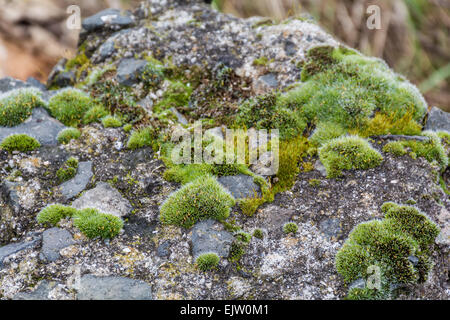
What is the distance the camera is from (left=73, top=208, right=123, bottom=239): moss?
23.5 ft

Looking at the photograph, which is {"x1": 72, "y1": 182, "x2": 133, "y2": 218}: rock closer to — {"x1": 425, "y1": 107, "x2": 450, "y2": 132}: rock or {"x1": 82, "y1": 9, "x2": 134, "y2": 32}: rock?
{"x1": 82, "y1": 9, "x2": 134, "y2": 32}: rock

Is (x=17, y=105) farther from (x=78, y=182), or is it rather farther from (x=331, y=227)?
(x=331, y=227)

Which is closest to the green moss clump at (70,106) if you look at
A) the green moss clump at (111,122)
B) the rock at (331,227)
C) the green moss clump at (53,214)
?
Answer: the green moss clump at (111,122)

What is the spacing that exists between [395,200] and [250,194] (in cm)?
291

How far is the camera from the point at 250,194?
7.95m

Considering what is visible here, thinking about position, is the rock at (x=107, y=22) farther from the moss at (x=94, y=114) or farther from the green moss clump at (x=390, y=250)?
the green moss clump at (x=390, y=250)

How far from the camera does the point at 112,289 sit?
632cm

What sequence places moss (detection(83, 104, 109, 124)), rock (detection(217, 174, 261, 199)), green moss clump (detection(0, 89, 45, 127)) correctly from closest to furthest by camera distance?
1. rock (detection(217, 174, 261, 199))
2. green moss clump (detection(0, 89, 45, 127))
3. moss (detection(83, 104, 109, 124))

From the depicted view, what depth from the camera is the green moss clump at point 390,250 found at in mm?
6215

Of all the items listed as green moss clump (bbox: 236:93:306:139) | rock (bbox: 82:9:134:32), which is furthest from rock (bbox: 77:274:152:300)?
rock (bbox: 82:9:134:32)

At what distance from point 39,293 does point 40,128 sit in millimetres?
4438

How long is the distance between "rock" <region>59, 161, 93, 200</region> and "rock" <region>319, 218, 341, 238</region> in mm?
5101

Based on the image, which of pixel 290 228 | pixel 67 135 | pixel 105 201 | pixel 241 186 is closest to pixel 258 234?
pixel 290 228

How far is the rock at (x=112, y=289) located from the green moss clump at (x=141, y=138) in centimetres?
347
